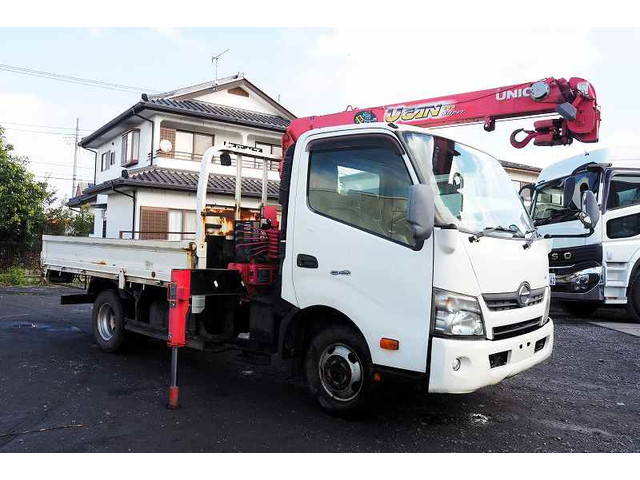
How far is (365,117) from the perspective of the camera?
21.9 ft

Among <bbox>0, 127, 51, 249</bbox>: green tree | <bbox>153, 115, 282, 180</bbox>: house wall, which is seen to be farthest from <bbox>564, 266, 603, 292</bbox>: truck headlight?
<bbox>0, 127, 51, 249</bbox>: green tree

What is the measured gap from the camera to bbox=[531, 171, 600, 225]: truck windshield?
9086mm

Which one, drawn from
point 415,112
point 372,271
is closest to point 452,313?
point 372,271

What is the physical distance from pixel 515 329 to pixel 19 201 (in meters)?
18.8

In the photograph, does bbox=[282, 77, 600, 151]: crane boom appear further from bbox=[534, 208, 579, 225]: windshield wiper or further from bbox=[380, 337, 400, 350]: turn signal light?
bbox=[380, 337, 400, 350]: turn signal light

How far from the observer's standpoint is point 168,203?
17.5m

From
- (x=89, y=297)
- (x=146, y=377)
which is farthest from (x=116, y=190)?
(x=146, y=377)

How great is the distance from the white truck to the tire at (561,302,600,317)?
0.59 meters

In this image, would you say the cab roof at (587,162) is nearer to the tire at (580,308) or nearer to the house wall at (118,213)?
the tire at (580,308)

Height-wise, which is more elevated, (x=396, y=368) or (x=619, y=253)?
(x=619, y=253)

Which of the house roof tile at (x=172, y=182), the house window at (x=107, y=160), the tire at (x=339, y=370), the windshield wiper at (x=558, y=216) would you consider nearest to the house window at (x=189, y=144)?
the house roof tile at (x=172, y=182)

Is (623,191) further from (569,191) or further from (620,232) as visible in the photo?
(569,191)

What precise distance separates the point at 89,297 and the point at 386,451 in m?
5.38

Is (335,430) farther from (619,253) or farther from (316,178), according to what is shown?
(619,253)
